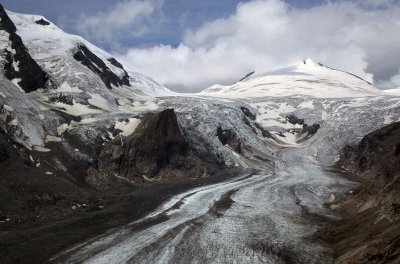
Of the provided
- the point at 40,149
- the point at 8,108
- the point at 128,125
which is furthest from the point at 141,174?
the point at 8,108

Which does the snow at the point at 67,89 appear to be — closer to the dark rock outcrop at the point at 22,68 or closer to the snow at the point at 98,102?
the snow at the point at 98,102

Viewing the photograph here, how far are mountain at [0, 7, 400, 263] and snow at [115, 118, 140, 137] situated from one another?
0.41m

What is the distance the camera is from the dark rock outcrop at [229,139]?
131 metres

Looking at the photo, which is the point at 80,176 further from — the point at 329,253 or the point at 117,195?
the point at 329,253

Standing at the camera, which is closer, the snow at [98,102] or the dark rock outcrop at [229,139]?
the snow at [98,102]

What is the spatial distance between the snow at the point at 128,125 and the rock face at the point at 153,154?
4.85 feet

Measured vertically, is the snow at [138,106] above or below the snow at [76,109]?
above

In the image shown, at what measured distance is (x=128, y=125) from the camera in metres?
96.3

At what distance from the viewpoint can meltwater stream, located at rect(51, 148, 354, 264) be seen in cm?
3556

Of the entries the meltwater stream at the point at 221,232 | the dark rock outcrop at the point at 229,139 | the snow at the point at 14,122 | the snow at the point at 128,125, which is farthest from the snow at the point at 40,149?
the dark rock outcrop at the point at 229,139

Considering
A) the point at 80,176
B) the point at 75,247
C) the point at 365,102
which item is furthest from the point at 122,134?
the point at 365,102

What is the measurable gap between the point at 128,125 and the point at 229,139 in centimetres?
4323

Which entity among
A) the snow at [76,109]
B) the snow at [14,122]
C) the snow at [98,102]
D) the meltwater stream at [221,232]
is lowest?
the meltwater stream at [221,232]

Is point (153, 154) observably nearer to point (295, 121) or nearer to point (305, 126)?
point (305, 126)
